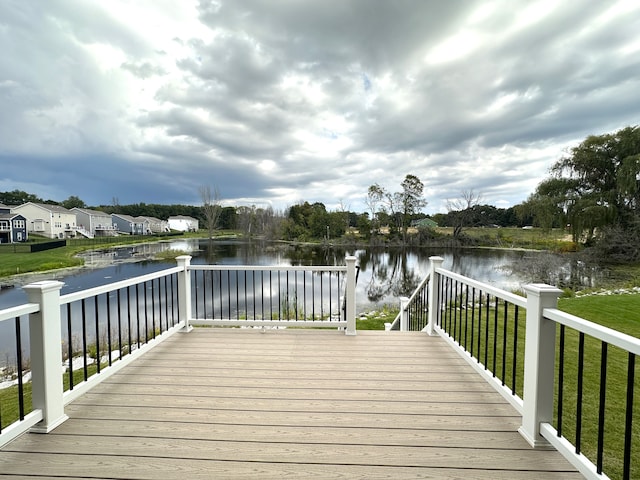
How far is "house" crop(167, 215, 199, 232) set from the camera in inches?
2761

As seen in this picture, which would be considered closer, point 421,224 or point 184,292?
point 184,292

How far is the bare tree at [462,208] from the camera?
1305 inches

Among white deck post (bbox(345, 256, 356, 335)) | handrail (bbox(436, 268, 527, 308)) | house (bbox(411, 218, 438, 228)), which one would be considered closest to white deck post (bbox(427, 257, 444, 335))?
handrail (bbox(436, 268, 527, 308))

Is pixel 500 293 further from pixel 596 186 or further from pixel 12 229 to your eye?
pixel 12 229

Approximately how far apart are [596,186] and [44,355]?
82.7 ft

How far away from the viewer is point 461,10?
5652 millimetres

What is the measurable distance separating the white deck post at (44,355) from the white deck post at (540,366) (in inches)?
115

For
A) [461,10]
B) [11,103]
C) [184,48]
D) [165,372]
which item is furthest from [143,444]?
[11,103]

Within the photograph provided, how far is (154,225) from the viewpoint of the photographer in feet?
209

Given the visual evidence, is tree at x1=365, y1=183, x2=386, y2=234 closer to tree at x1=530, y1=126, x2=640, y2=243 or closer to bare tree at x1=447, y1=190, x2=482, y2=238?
bare tree at x1=447, y1=190, x2=482, y2=238

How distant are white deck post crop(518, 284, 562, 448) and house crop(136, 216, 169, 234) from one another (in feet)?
230

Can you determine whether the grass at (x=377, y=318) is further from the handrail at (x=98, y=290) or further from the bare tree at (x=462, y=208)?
the bare tree at (x=462, y=208)

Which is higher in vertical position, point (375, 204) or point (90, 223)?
point (375, 204)

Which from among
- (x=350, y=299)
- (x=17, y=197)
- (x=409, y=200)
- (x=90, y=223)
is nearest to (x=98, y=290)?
(x=350, y=299)
